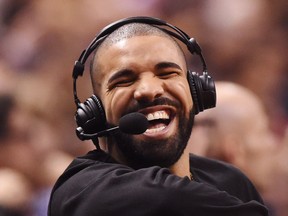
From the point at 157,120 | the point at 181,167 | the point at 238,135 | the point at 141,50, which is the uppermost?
the point at 141,50

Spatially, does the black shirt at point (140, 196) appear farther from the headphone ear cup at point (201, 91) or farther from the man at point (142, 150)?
the headphone ear cup at point (201, 91)

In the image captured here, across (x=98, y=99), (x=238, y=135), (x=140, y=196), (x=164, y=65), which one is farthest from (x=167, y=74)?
(x=238, y=135)

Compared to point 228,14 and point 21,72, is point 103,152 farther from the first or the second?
point 228,14

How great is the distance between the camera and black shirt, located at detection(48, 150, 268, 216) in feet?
3.41

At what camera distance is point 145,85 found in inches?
45.4

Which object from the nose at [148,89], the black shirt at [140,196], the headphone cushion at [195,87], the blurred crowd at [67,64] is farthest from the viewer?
the blurred crowd at [67,64]

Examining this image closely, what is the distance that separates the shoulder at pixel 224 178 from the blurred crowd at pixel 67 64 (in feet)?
2.03

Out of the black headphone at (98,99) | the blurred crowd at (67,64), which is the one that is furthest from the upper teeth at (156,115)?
the blurred crowd at (67,64)

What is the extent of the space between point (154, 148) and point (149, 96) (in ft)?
0.33

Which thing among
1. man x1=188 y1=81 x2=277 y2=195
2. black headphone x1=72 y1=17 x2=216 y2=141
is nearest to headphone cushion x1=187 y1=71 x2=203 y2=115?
black headphone x1=72 y1=17 x2=216 y2=141

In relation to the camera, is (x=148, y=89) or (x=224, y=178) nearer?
(x=148, y=89)

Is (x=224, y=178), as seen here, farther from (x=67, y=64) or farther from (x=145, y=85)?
(x=67, y=64)

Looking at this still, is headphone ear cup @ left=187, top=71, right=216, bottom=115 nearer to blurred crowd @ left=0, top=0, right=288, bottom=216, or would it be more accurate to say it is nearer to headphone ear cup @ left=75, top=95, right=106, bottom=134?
headphone ear cup @ left=75, top=95, right=106, bottom=134

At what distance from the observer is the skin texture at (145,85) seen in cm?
116
